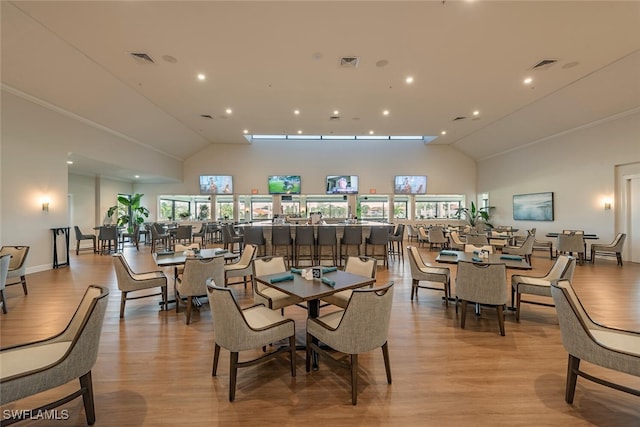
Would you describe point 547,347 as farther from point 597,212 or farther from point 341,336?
point 597,212

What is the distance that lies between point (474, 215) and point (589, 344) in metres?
11.8

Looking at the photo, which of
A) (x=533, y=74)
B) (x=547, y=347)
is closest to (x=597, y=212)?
(x=533, y=74)

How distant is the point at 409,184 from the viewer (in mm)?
12352

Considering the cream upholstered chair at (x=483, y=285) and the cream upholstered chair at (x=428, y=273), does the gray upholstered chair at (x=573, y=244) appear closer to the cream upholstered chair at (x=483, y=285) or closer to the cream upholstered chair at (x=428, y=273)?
the cream upholstered chair at (x=428, y=273)

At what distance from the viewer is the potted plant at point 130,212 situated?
1084cm

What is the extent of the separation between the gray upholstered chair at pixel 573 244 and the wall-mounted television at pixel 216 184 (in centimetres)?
1211

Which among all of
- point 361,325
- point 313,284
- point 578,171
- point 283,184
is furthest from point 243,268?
point 578,171

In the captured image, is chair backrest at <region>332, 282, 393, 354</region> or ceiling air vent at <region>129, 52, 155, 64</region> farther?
ceiling air vent at <region>129, 52, 155, 64</region>

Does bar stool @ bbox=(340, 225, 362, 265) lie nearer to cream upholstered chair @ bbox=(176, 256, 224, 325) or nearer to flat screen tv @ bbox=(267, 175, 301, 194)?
cream upholstered chair @ bbox=(176, 256, 224, 325)

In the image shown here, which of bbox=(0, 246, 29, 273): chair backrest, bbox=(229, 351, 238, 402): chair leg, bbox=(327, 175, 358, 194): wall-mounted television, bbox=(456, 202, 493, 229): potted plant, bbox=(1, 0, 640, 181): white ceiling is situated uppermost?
bbox=(1, 0, 640, 181): white ceiling

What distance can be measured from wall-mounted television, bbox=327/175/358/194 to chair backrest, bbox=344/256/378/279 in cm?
906

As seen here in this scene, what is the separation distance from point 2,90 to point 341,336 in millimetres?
8138

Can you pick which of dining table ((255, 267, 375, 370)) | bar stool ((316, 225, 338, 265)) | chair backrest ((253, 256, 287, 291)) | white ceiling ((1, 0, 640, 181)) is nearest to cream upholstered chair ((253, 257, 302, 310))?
chair backrest ((253, 256, 287, 291))

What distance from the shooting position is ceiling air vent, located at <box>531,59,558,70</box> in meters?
5.23
